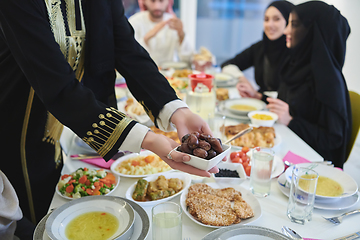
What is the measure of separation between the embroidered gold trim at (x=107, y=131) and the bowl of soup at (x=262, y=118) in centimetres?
103

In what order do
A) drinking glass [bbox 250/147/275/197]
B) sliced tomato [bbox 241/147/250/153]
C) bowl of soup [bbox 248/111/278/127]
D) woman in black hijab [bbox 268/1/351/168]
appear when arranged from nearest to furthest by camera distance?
drinking glass [bbox 250/147/275/197] → sliced tomato [bbox 241/147/250/153] → bowl of soup [bbox 248/111/278/127] → woman in black hijab [bbox 268/1/351/168]

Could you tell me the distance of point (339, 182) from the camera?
1.21 metres

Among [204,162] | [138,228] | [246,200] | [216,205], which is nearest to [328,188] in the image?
[246,200]

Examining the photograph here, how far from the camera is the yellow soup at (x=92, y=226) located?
90 centimetres

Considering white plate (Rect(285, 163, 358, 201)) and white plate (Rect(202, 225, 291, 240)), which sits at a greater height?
white plate (Rect(202, 225, 291, 240))

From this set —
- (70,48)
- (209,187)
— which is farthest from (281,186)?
(70,48)

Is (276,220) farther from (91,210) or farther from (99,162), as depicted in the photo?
(99,162)

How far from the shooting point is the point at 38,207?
1471mm

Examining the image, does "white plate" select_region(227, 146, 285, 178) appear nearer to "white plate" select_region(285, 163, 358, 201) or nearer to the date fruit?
"white plate" select_region(285, 163, 358, 201)

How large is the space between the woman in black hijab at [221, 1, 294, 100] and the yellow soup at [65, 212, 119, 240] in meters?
1.80

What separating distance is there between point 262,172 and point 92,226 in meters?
0.64

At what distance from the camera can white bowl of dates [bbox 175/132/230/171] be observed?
88cm

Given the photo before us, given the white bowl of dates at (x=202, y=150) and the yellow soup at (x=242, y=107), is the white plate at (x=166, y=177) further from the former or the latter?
the yellow soup at (x=242, y=107)

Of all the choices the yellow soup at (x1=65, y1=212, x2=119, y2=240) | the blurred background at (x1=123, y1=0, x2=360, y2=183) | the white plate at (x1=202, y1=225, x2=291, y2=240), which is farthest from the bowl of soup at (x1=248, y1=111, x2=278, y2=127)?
the blurred background at (x1=123, y1=0, x2=360, y2=183)
